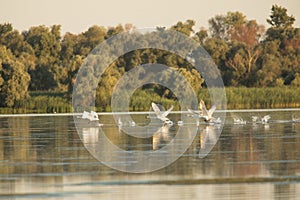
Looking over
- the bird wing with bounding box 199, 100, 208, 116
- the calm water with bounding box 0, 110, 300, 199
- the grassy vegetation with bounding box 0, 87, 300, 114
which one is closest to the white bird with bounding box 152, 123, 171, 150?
the calm water with bounding box 0, 110, 300, 199

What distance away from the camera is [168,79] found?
6053 centimetres

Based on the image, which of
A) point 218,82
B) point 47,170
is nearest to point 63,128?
point 47,170

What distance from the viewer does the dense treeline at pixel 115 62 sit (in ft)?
185

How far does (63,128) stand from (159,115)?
5441 millimetres

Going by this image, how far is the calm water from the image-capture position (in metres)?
14.5

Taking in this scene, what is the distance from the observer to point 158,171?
57.5ft

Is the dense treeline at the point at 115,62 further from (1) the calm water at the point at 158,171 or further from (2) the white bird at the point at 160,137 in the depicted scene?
(1) the calm water at the point at 158,171

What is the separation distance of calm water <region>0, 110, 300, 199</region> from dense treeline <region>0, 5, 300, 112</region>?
91.2ft

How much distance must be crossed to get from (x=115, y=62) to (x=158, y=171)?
49239 millimetres

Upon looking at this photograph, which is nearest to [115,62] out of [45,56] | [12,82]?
[45,56]

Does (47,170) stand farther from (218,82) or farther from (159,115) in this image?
(218,82)

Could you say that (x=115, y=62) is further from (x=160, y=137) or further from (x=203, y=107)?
(x=160, y=137)

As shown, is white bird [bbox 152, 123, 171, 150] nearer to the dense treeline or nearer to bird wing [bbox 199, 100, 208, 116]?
bird wing [bbox 199, 100, 208, 116]

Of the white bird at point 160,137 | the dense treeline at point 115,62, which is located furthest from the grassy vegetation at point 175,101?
the white bird at point 160,137
